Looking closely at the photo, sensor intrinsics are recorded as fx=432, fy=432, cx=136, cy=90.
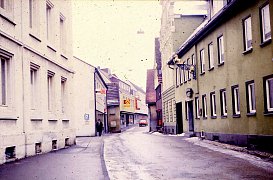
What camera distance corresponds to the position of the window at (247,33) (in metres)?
17.8

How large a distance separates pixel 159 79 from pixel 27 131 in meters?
37.6

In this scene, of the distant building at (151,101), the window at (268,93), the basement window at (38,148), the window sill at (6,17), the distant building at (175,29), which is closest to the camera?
the window sill at (6,17)

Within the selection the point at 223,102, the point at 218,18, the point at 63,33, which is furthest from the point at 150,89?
the point at 218,18

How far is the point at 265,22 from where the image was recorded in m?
16.1

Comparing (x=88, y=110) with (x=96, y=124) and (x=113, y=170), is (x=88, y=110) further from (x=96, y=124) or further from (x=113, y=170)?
(x=113, y=170)

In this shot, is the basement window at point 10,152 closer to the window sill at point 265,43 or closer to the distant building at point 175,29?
the window sill at point 265,43

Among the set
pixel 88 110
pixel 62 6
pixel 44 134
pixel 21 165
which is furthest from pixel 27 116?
pixel 88 110

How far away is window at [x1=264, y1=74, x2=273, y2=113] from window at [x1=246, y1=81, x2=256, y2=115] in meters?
1.45

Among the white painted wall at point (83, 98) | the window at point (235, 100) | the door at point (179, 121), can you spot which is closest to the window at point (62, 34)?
the window at point (235, 100)

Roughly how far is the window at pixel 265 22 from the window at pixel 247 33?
143 centimetres

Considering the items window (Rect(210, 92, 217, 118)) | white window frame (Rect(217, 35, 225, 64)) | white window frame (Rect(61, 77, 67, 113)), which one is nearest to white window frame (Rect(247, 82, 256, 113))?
white window frame (Rect(217, 35, 225, 64))

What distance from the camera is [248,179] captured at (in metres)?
9.38

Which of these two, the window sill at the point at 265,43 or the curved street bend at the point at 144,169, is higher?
the window sill at the point at 265,43

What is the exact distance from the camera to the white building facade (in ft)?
46.0
